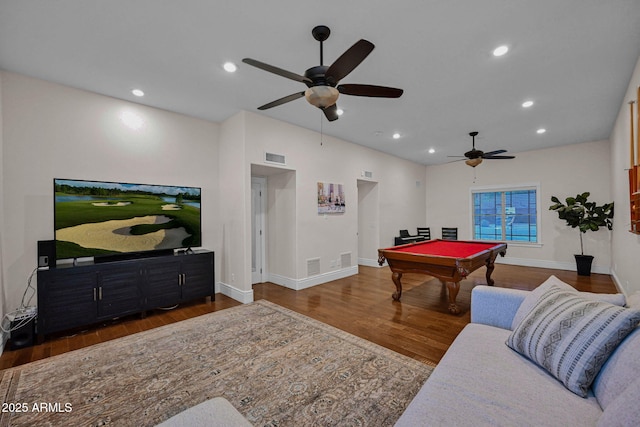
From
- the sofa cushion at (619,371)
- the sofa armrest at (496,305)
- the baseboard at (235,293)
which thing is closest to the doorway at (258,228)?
the baseboard at (235,293)

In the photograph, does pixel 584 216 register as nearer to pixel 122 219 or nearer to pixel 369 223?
pixel 369 223

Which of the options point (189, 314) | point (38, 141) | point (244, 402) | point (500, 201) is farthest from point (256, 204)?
point (500, 201)

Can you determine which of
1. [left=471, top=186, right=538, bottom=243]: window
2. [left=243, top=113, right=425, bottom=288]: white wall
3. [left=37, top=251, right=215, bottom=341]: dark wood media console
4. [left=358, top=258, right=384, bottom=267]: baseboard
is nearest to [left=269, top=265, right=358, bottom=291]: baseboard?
[left=243, top=113, right=425, bottom=288]: white wall

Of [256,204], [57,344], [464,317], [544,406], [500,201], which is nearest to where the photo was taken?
[544,406]

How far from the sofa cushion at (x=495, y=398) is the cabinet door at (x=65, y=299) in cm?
367

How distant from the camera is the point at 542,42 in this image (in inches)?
102

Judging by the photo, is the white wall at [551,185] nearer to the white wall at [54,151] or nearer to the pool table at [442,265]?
the pool table at [442,265]

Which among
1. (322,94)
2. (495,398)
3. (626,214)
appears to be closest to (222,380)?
(495,398)

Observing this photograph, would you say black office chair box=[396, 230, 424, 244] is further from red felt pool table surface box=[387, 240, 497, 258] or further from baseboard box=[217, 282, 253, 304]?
baseboard box=[217, 282, 253, 304]

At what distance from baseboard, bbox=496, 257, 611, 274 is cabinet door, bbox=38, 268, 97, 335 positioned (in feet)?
28.6

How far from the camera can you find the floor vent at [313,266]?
512cm

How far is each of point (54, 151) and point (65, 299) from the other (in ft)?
5.91

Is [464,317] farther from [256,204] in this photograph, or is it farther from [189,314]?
[256,204]

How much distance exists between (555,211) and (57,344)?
31.0 feet
